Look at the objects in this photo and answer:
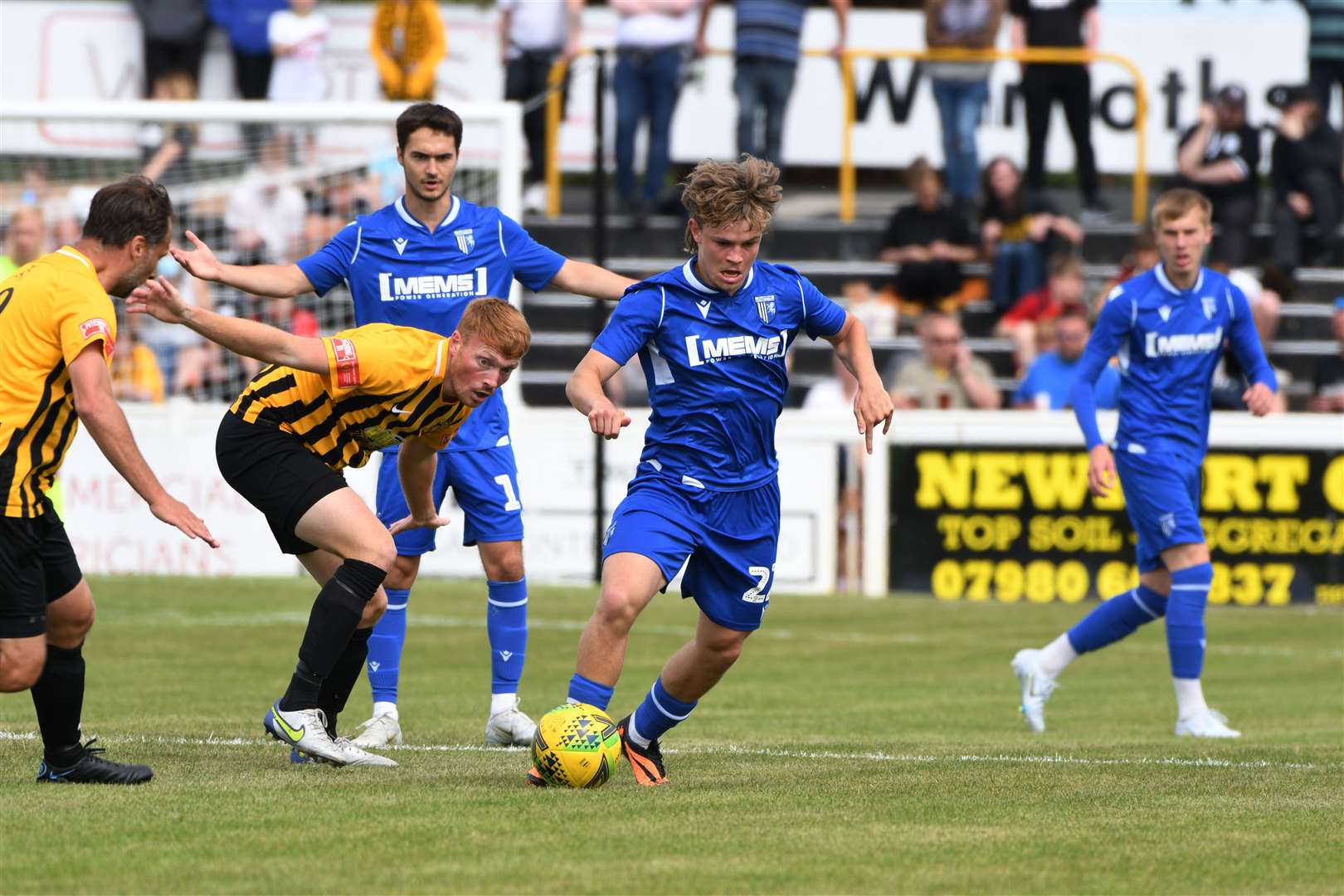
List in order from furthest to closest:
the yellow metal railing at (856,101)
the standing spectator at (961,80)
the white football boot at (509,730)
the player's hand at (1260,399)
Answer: the yellow metal railing at (856,101), the standing spectator at (961,80), the player's hand at (1260,399), the white football boot at (509,730)

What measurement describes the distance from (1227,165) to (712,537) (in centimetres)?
1484

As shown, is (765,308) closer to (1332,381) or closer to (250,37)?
(1332,381)

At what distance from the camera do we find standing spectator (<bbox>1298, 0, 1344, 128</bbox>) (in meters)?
21.6

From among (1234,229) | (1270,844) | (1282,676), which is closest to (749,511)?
(1270,844)

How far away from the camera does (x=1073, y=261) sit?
1916 centimetres

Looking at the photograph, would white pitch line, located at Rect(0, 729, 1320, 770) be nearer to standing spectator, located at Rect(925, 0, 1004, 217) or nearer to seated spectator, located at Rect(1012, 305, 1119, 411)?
seated spectator, located at Rect(1012, 305, 1119, 411)

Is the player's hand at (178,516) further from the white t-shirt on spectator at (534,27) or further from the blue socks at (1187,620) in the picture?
the white t-shirt on spectator at (534,27)

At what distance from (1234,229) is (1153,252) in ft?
11.3

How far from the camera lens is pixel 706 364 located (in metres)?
7.27

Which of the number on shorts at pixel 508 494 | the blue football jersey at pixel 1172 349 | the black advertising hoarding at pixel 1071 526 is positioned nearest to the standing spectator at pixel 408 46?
the black advertising hoarding at pixel 1071 526

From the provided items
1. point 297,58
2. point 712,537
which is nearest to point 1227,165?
point 297,58

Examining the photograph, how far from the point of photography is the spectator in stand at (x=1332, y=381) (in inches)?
709

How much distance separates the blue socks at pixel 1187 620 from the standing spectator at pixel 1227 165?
36.0 ft

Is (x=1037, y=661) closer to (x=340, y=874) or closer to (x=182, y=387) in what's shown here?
(x=340, y=874)
